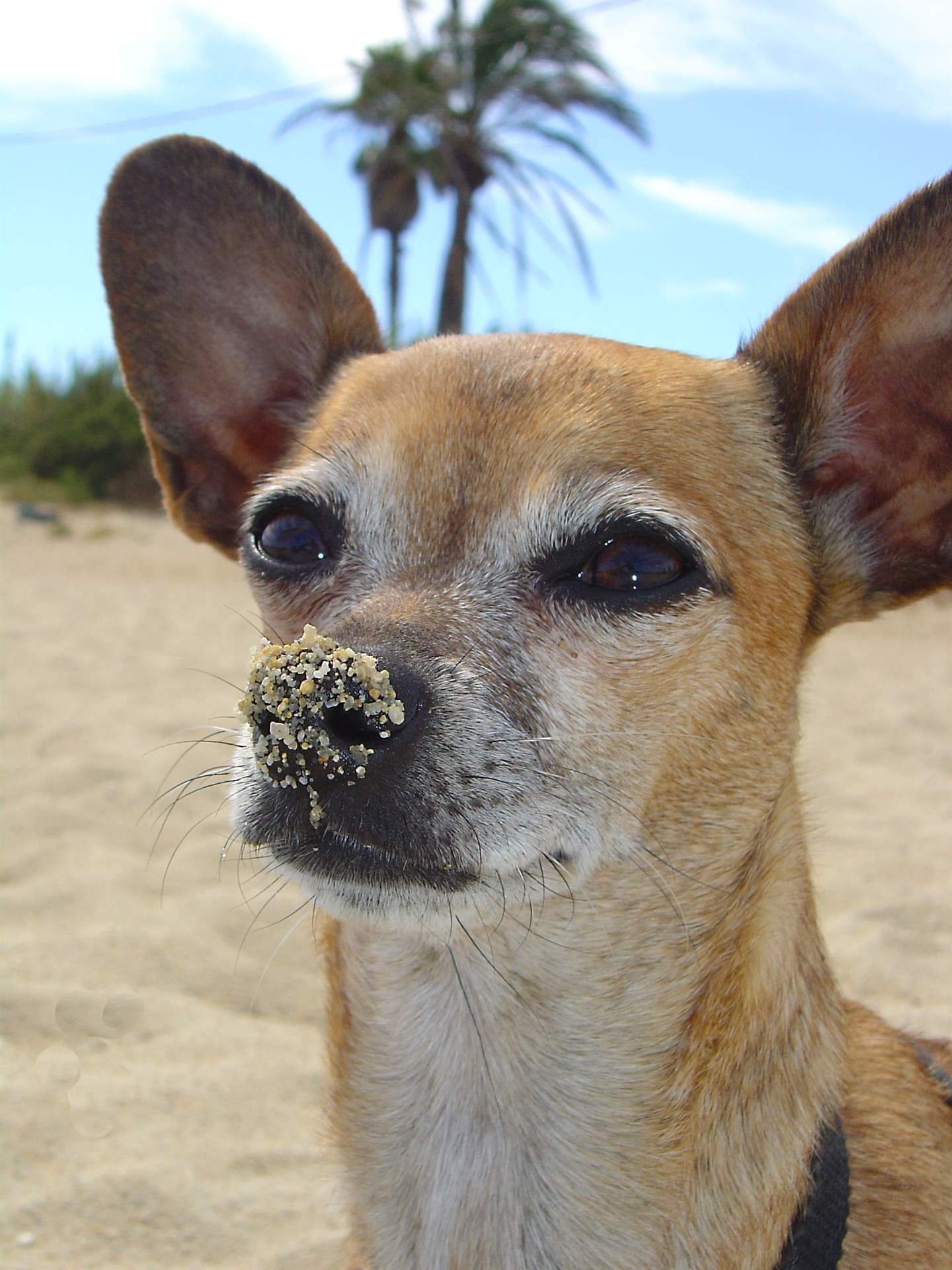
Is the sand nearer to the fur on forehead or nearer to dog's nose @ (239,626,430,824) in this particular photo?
the fur on forehead

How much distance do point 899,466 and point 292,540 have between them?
4.11 ft

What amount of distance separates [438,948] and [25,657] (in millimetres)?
6448

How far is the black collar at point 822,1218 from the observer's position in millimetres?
1928

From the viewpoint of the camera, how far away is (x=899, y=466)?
234 cm

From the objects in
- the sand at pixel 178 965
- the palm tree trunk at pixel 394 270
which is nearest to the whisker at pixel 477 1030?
the sand at pixel 178 965

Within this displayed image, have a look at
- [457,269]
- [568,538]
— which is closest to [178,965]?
[568,538]

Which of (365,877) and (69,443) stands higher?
(365,877)

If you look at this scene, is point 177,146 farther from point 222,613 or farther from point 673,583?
point 222,613

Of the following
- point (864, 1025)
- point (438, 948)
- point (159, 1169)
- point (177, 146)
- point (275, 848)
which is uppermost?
point (177, 146)

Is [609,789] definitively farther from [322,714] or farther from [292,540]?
[292,540]

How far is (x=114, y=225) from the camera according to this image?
8.55 ft

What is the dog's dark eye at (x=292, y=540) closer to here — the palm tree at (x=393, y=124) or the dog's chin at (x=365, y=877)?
the dog's chin at (x=365, y=877)

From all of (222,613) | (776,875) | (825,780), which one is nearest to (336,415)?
(776,875)

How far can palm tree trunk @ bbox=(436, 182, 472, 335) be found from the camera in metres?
21.8
